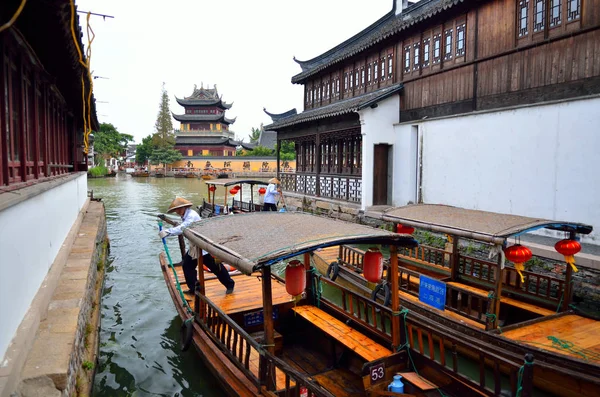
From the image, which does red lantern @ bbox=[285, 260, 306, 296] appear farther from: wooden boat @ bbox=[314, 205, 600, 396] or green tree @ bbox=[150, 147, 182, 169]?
green tree @ bbox=[150, 147, 182, 169]

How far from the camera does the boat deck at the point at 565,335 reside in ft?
15.0

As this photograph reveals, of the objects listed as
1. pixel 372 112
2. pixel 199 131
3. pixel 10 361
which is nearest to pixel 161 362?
pixel 10 361

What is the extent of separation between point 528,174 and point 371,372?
298 inches

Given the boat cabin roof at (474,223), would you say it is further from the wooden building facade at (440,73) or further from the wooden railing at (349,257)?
the wooden building facade at (440,73)

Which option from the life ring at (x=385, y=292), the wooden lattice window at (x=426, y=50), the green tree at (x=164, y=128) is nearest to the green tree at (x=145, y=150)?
the green tree at (x=164, y=128)

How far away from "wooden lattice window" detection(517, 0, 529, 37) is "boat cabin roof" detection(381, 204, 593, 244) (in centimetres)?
592

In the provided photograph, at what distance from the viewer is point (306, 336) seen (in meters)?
5.64

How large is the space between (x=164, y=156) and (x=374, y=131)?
43.2m

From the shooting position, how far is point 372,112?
1367cm

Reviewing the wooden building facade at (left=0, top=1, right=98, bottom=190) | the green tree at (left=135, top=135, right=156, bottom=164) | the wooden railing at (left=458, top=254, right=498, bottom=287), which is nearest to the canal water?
the wooden building facade at (left=0, top=1, right=98, bottom=190)

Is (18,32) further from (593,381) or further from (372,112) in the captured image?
(372,112)

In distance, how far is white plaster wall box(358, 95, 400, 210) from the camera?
44.8 feet

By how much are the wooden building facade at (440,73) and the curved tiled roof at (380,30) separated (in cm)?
5

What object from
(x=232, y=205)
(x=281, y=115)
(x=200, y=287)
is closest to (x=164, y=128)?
(x=281, y=115)
